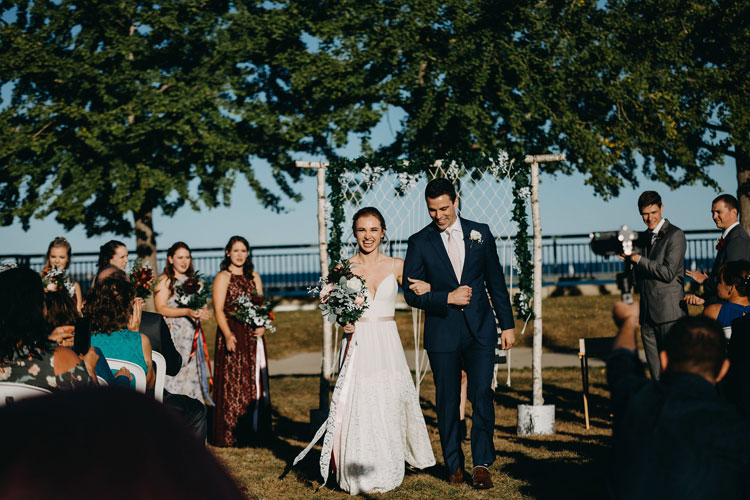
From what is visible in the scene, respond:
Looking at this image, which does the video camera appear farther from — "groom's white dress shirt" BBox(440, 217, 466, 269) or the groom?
"groom's white dress shirt" BBox(440, 217, 466, 269)

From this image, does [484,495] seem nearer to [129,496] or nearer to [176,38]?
[129,496]

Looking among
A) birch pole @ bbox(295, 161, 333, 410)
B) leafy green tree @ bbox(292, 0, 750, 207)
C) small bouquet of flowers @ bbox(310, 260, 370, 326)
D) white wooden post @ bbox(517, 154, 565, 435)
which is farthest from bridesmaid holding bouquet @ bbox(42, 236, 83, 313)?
leafy green tree @ bbox(292, 0, 750, 207)

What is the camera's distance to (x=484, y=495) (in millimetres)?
5477

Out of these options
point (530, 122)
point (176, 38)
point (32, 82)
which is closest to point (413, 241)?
point (530, 122)

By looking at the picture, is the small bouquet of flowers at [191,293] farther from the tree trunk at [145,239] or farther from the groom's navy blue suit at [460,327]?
the tree trunk at [145,239]

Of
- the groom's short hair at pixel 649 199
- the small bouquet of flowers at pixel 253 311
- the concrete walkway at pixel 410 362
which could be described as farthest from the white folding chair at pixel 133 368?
the concrete walkway at pixel 410 362

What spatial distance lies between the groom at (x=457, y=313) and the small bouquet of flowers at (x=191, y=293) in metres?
2.94

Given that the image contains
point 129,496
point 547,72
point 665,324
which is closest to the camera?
point 129,496

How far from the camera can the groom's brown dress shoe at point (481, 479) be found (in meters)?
5.60

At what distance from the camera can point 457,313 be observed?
19.0 ft

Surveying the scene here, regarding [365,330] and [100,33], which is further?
[100,33]

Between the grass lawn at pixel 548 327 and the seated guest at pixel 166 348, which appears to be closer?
the seated guest at pixel 166 348

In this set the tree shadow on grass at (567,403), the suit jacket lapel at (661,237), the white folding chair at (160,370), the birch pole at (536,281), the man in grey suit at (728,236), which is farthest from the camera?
the tree shadow on grass at (567,403)

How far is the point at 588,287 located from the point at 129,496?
20.8 meters
